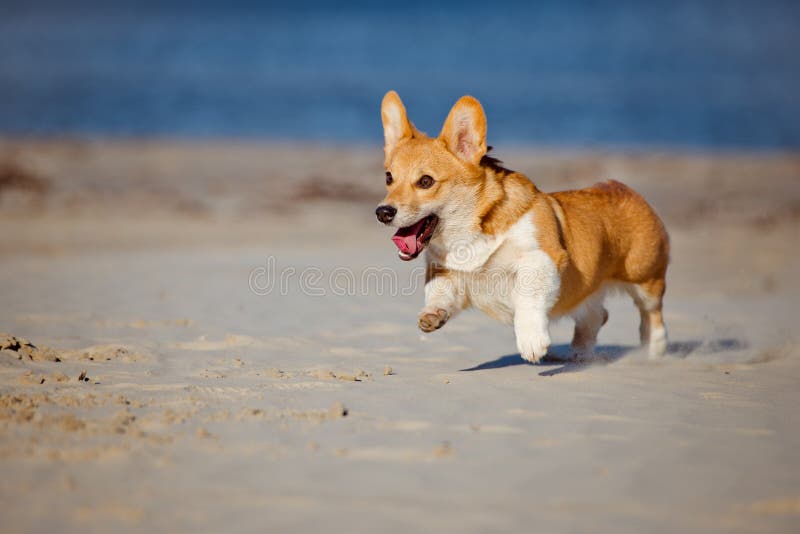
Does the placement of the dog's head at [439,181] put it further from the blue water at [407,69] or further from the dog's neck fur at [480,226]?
the blue water at [407,69]

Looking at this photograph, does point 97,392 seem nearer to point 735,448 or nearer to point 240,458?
point 240,458

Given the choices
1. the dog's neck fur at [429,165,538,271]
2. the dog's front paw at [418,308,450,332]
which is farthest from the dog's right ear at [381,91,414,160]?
the dog's front paw at [418,308,450,332]

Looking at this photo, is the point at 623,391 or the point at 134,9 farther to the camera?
the point at 134,9

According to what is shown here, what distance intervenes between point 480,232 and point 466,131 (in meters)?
0.56

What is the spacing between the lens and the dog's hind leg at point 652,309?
570 centimetres

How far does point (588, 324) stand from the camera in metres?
5.55

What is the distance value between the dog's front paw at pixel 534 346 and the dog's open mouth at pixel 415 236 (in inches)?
28.0

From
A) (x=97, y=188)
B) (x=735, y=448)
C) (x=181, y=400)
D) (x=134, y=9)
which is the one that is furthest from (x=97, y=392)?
(x=134, y=9)

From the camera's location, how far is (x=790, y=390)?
15.0ft

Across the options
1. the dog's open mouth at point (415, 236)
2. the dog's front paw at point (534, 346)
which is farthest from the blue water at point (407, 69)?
the dog's front paw at point (534, 346)

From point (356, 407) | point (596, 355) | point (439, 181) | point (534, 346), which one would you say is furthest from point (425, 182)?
point (596, 355)

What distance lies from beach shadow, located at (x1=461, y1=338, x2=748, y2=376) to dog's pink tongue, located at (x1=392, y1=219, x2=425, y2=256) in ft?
2.39

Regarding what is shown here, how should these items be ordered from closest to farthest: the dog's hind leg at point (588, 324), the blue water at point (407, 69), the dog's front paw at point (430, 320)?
the dog's front paw at point (430, 320)
the dog's hind leg at point (588, 324)
the blue water at point (407, 69)

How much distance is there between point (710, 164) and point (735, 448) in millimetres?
16784
